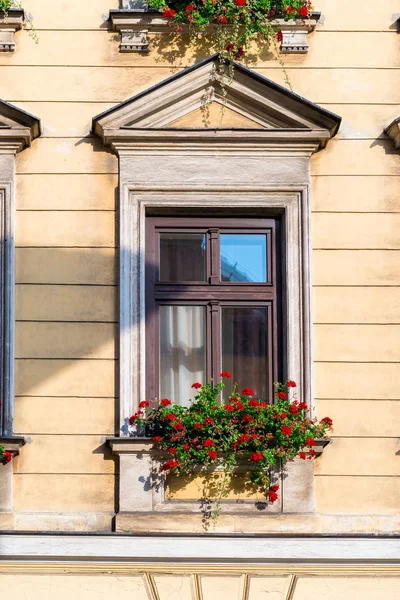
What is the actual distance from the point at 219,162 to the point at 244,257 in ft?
2.46

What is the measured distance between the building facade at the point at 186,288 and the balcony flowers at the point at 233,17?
16 centimetres

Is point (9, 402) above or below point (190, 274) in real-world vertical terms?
below

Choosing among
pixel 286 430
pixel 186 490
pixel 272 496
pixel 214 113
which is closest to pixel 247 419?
pixel 286 430

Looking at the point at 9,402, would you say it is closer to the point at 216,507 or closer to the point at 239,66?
the point at 216,507

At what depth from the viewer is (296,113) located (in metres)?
10.2

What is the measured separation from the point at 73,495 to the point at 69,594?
71 centimetres

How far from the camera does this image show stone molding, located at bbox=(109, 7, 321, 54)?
10.4m

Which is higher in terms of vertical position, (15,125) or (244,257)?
(15,125)

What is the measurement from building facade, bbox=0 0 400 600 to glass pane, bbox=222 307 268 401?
0.02 metres

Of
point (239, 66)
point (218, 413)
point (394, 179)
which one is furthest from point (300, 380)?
point (239, 66)

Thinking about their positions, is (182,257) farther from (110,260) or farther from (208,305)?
(110,260)

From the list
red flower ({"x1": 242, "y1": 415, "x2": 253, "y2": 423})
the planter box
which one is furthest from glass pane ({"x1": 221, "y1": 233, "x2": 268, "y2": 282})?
the planter box

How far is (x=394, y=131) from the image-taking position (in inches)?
404

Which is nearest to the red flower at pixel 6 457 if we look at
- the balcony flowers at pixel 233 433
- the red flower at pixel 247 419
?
the balcony flowers at pixel 233 433
